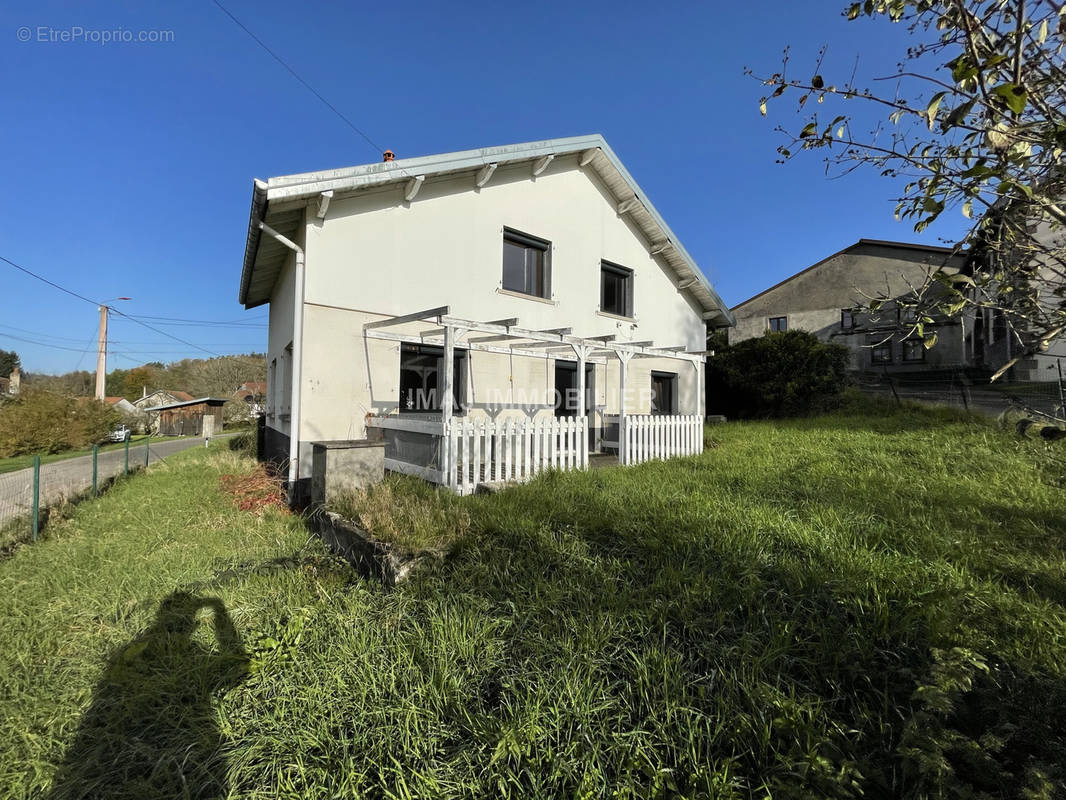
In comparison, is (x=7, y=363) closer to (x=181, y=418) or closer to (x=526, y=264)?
(x=181, y=418)

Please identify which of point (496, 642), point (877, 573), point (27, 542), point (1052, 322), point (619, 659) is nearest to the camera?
point (1052, 322)

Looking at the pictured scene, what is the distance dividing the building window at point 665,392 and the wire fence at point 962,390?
6.05m

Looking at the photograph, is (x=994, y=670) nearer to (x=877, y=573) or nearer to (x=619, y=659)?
(x=877, y=573)

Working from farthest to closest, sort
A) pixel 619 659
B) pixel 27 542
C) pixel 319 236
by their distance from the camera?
1. pixel 319 236
2. pixel 27 542
3. pixel 619 659

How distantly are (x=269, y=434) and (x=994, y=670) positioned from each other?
11433 millimetres

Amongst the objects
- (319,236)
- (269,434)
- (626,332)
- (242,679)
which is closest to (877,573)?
(242,679)

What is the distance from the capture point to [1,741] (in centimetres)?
224

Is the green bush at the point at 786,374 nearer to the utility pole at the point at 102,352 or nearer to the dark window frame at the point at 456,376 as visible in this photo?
the dark window frame at the point at 456,376

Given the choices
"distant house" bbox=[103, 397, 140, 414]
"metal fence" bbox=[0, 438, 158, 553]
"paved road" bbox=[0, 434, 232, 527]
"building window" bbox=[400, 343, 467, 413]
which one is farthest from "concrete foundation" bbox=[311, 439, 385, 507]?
"distant house" bbox=[103, 397, 140, 414]

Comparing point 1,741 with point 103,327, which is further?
point 103,327

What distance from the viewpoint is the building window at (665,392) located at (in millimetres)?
11812

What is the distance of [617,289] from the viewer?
1095 centimetres

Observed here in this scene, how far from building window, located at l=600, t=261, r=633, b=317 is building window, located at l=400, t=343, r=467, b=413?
164 inches

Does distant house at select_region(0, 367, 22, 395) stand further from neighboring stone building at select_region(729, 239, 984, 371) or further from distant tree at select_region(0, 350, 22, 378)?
neighboring stone building at select_region(729, 239, 984, 371)
